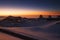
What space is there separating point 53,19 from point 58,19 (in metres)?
0.29

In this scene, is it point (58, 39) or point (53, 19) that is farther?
point (53, 19)

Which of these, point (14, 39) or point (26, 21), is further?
point (26, 21)

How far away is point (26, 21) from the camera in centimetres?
826

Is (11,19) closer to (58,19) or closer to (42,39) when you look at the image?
(58,19)

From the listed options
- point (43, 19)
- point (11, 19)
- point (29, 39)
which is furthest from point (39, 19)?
point (29, 39)

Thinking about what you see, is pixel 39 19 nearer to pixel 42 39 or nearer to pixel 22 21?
pixel 22 21

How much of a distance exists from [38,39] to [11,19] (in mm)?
4581

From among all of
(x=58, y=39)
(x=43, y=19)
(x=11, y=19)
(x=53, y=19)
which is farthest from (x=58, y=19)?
(x=58, y=39)

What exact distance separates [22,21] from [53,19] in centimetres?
188

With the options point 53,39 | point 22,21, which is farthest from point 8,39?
point 22,21

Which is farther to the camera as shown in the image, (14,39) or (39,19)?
(39,19)

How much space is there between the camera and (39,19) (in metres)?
8.25

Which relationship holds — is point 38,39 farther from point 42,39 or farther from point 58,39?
point 58,39

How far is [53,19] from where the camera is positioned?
8562mm
